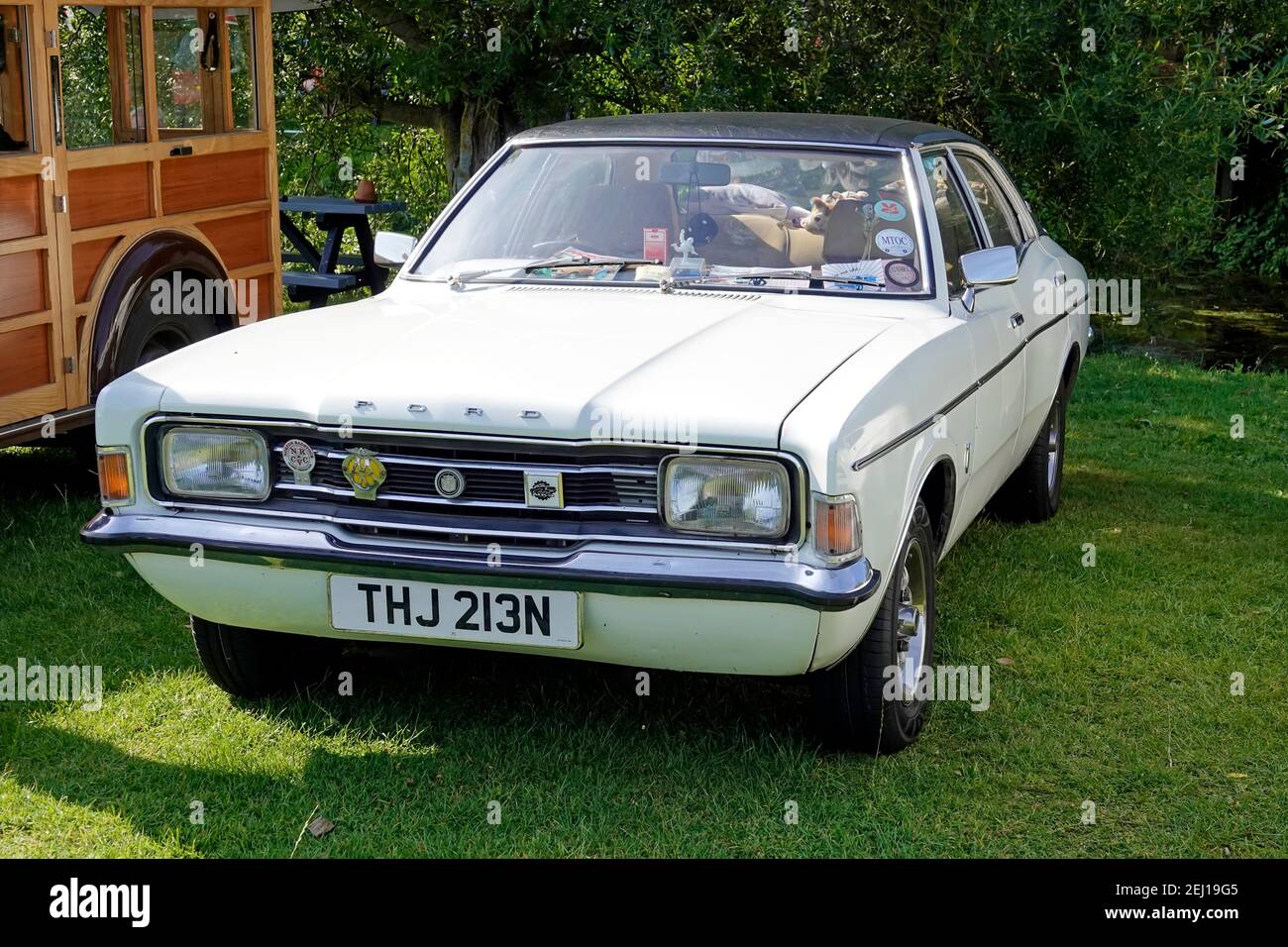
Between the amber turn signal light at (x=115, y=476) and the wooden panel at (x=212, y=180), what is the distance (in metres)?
3.13

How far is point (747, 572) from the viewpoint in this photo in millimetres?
3486

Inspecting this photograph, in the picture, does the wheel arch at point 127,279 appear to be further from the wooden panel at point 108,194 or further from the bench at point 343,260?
the bench at point 343,260

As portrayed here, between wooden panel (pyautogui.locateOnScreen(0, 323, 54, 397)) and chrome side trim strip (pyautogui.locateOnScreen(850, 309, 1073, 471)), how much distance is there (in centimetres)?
361

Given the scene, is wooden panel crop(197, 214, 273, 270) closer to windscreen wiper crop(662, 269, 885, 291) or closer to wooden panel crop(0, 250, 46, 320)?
wooden panel crop(0, 250, 46, 320)

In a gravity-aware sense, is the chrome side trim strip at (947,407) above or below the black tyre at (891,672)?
above

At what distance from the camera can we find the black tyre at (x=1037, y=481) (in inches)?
252

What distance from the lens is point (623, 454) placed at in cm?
356

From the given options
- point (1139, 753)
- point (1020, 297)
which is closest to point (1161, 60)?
point (1020, 297)

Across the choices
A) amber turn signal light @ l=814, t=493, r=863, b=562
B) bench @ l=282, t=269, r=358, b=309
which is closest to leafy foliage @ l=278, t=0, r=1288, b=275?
bench @ l=282, t=269, r=358, b=309

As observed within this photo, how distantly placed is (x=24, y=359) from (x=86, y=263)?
1.77 ft

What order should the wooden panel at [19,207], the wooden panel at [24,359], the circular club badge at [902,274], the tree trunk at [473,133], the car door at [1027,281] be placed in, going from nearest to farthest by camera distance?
the circular club badge at [902,274] < the car door at [1027,281] < the wooden panel at [19,207] < the wooden panel at [24,359] < the tree trunk at [473,133]

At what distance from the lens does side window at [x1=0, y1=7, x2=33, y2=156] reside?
5.85 m

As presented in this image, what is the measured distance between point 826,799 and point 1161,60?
6212mm

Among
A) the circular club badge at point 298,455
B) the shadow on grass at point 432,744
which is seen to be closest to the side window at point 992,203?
the shadow on grass at point 432,744
